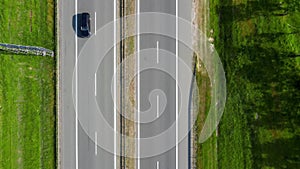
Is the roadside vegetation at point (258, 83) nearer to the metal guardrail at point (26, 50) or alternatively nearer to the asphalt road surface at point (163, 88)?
the asphalt road surface at point (163, 88)

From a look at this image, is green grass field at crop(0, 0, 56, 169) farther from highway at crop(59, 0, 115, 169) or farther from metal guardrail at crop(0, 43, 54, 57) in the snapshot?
highway at crop(59, 0, 115, 169)

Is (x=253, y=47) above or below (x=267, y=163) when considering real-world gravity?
above

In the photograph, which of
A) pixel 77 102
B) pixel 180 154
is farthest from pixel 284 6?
pixel 77 102

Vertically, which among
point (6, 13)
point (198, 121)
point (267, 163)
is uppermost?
point (6, 13)

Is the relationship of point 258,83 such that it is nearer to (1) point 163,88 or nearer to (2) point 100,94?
(1) point 163,88

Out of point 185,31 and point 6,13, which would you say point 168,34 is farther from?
point 6,13
